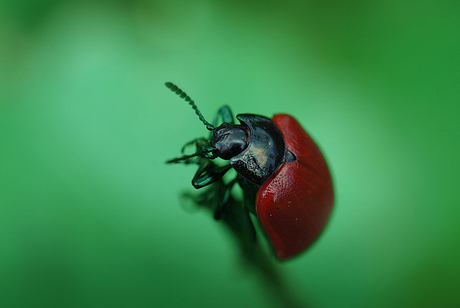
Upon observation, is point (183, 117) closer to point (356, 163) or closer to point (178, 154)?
point (178, 154)

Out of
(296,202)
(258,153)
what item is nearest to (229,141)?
(258,153)

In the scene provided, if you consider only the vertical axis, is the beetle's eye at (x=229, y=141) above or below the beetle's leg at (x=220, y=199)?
above

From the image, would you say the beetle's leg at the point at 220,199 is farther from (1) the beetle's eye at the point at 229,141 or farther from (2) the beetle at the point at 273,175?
(1) the beetle's eye at the point at 229,141

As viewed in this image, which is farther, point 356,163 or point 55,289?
→ point 356,163

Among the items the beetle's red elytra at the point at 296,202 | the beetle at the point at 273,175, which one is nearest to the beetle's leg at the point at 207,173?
the beetle at the point at 273,175

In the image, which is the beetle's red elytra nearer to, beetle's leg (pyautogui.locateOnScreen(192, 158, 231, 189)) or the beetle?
the beetle

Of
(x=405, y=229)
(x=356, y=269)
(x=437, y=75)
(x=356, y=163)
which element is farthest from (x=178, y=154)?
(x=437, y=75)

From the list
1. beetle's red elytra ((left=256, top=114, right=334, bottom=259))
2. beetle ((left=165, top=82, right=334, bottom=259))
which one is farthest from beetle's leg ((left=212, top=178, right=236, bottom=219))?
beetle's red elytra ((left=256, top=114, right=334, bottom=259))
